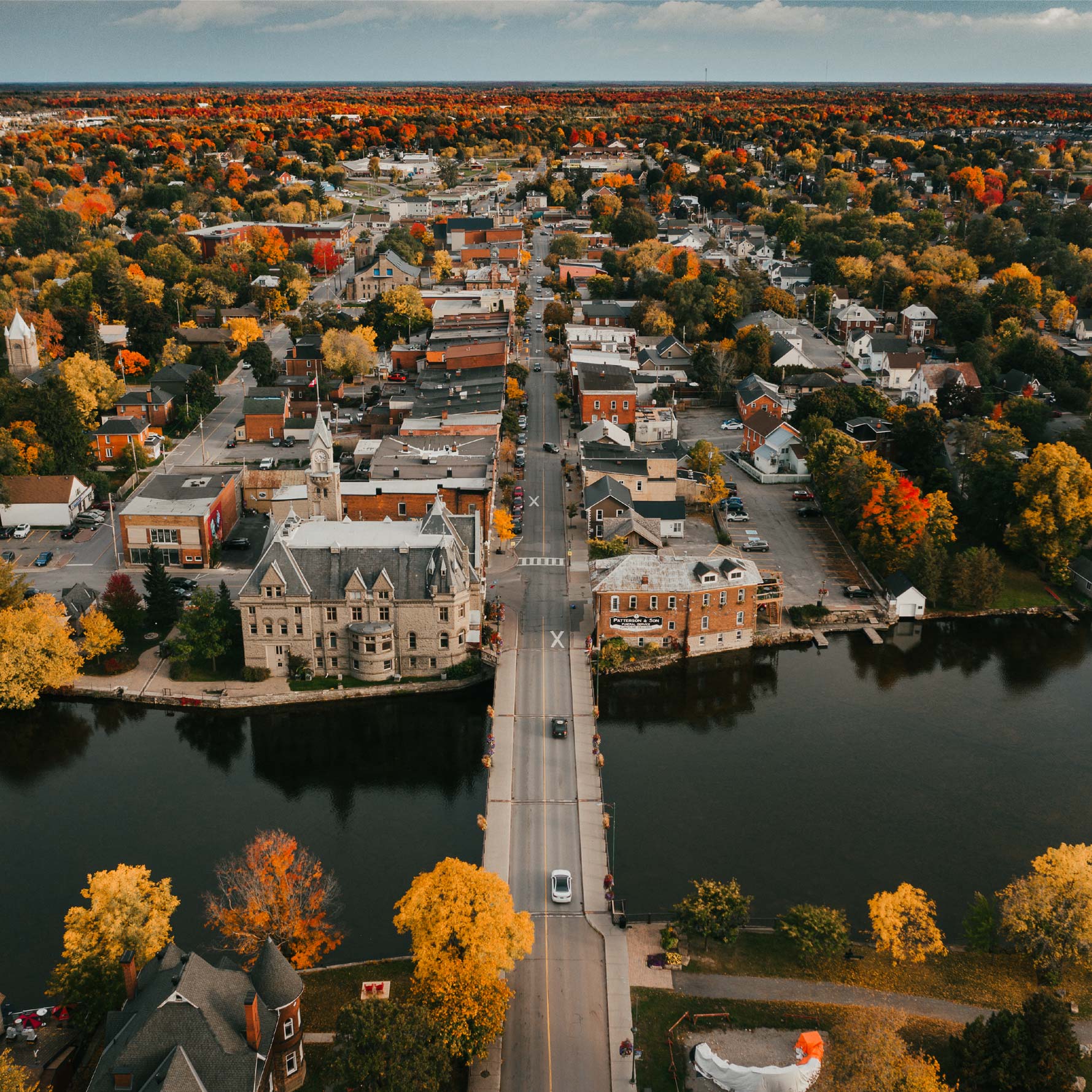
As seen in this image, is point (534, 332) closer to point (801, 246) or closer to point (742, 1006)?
point (801, 246)

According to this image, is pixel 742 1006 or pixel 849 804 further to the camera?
pixel 849 804

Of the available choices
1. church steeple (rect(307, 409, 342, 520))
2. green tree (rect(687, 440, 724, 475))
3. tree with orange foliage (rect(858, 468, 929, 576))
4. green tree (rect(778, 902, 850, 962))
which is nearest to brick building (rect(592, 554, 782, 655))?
tree with orange foliage (rect(858, 468, 929, 576))

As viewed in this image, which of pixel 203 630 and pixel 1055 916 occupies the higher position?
pixel 203 630

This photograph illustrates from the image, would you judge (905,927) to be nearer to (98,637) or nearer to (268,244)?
(98,637)

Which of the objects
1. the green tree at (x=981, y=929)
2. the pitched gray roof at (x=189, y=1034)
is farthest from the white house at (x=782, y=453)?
the pitched gray roof at (x=189, y=1034)

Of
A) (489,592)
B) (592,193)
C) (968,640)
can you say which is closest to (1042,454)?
(968,640)

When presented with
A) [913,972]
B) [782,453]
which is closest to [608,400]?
[782,453]
